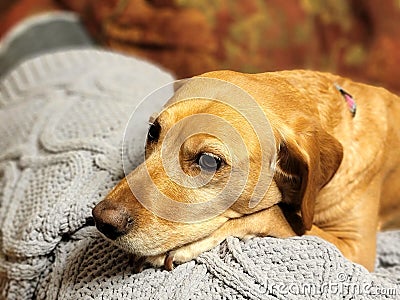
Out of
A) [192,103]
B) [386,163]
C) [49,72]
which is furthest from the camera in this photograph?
[49,72]

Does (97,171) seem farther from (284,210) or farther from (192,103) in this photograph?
(284,210)

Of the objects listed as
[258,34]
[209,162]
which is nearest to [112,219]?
[209,162]

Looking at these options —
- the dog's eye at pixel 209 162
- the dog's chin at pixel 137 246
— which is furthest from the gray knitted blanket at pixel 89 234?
the dog's eye at pixel 209 162

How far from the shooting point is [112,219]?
3.59 ft

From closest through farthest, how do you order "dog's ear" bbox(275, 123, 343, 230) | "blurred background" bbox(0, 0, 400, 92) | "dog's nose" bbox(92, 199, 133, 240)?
"dog's nose" bbox(92, 199, 133, 240) < "dog's ear" bbox(275, 123, 343, 230) < "blurred background" bbox(0, 0, 400, 92)

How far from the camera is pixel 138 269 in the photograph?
1.19 m

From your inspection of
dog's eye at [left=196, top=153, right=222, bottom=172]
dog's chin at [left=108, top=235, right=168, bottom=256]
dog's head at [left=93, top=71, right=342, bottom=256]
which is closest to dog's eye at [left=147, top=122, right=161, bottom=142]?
dog's head at [left=93, top=71, right=342, bottom=256]

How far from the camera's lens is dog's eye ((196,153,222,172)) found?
117 cm

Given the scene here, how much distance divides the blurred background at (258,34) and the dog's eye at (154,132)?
0.94 meters

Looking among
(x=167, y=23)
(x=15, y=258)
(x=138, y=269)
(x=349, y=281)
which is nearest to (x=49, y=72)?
(x=167, y=23)

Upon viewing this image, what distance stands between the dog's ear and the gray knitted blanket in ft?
0.30

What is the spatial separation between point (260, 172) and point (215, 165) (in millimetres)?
102

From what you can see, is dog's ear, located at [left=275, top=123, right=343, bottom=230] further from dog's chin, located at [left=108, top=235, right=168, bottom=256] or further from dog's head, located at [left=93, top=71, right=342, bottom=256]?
dog's chin, located at [left=108, top=235, right=168, bottom=256]

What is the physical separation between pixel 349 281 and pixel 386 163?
0.49m
